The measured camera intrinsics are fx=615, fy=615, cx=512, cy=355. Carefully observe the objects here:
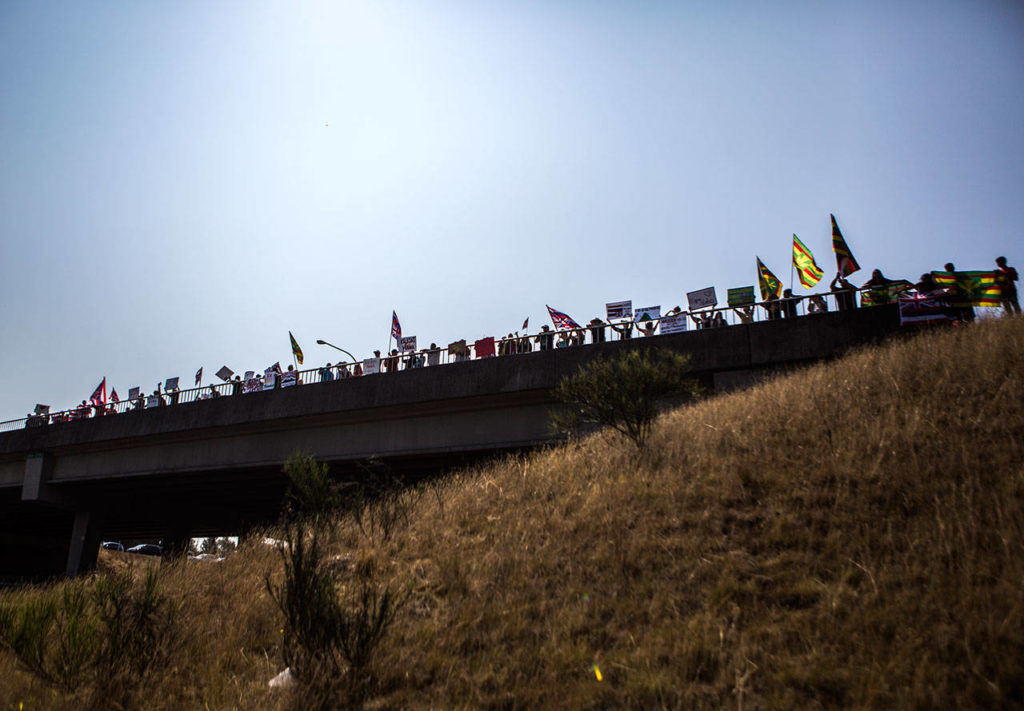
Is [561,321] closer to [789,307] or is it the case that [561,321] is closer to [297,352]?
[789,307]

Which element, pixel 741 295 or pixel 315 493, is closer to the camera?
pixel 315 493

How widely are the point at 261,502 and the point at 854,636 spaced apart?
31.8 m

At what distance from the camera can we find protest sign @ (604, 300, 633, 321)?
1897 cm

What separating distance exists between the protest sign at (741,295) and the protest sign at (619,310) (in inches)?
117

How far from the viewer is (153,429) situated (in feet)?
77.6

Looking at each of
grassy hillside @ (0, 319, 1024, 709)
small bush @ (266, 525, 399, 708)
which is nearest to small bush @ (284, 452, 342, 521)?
grassy hillside @ (0, 319, 1024, 709)

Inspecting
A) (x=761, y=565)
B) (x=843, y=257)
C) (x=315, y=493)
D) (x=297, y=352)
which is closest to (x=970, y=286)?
(x=843, y=257)

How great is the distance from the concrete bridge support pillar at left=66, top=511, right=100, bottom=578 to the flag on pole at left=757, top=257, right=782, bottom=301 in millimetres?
30905

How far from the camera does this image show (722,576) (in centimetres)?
623

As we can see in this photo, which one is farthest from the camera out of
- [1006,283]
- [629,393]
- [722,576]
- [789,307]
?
[789,307]

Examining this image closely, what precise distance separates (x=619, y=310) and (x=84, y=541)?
26.8 m

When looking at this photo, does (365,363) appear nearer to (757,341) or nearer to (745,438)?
(757,341)

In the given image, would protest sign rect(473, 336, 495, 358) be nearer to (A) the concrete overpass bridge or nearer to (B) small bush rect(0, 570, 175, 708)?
(A) the concrete overpass bridge

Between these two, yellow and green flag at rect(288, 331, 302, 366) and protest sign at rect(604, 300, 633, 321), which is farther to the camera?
yellow and green flag at rect(288, 331, 302, 366)
